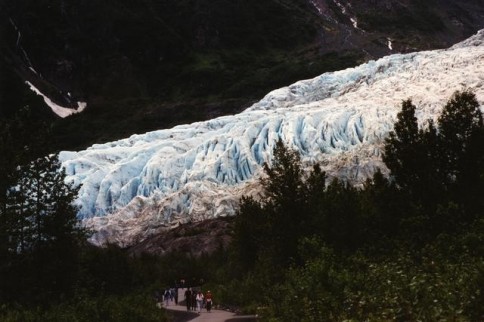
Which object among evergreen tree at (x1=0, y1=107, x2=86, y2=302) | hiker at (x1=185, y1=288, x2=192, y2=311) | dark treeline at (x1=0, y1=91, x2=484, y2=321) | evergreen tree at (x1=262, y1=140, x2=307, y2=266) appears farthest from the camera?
hiker at (x1=185, y1=288, x2=192, y2=311)

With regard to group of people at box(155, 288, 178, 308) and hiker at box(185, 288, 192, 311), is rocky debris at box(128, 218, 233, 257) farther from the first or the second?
hiker at box(185, 288, 192, 311)

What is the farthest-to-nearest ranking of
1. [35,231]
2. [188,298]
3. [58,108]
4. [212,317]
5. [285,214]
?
[58,108], [188,298], [212,317], [35,231], [285,214]

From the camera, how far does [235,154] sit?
77.1 m

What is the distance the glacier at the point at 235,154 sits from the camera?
70.4 meters

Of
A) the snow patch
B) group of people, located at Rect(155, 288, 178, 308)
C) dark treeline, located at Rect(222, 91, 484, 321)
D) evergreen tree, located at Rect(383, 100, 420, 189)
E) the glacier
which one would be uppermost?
the snow patch

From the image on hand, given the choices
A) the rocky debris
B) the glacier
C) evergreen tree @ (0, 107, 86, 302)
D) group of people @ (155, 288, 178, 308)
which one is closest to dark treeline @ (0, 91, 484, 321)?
evergreen tree @ (0, 107, 86, 302)

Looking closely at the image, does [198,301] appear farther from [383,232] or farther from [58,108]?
[58,108]

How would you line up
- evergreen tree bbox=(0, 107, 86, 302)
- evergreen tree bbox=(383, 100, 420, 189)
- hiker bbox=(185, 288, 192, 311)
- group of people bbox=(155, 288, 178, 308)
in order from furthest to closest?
group of people bbox=(155, 288, 178, 308)
hiker bbox=(185, 288, 192, 311)
evergreen tree bbox=(383, 100, 420, 189)
evergreen tree bbox=(0, 107, 86, 302)

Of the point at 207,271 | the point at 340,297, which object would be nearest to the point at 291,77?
the point at 207,271

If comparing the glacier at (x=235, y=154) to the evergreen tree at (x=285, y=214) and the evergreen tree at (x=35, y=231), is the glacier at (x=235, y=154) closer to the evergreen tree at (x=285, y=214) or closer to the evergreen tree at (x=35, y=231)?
the evergreen tree at (x=285, y=214)

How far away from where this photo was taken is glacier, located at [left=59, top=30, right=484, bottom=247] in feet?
231

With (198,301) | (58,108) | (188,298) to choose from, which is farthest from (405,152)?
(58,108)

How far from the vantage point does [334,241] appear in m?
26.9

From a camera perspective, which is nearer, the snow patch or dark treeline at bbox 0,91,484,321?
dark treeline at bbox 0,91,484,321
